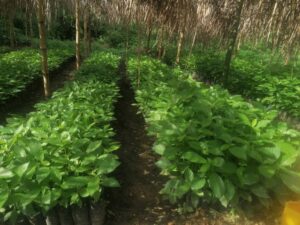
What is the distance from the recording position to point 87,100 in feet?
15.5

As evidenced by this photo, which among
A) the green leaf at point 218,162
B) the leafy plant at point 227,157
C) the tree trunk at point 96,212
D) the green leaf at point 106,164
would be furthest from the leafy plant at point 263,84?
the tree trunk at point 96,212

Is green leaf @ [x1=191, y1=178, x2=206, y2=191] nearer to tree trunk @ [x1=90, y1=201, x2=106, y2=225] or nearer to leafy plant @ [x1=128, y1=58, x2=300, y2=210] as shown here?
leafy plant @ [x1=128, y1=58, x2=300, y2=210]

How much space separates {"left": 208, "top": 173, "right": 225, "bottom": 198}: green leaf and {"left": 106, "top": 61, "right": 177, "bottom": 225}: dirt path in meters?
0.78

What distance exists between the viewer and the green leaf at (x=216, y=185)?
105 inches

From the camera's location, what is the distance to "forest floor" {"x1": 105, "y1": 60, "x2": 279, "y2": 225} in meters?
3.10

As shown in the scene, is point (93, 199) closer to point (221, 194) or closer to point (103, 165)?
point (103, 165)

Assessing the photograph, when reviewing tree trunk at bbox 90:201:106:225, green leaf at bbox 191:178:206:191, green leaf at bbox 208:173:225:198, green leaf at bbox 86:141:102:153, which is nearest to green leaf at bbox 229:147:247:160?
green leaf at bbox 208:173:225:198

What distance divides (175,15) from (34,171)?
6.71 metres

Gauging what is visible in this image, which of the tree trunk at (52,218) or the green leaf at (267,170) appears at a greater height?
the green leaf at (267,170)

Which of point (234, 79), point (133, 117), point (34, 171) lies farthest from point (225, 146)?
point (234, 79)

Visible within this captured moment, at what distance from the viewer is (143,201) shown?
3.69m

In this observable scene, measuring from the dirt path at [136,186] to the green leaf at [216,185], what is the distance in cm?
78

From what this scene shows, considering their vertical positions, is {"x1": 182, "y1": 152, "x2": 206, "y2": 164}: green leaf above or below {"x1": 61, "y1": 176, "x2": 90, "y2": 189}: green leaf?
above

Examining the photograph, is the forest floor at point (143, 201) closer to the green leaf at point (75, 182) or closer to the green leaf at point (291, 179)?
the green leaf at point (291, 179)
